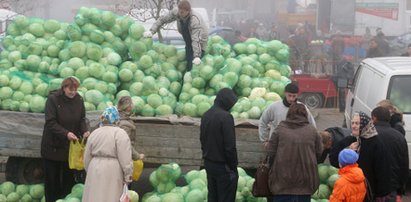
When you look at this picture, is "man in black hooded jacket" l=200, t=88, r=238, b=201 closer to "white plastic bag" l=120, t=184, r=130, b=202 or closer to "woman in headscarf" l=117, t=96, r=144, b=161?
"woman in headscarf" l=117, t=96, r=144, b=161

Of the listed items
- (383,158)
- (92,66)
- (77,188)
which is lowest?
(77,188)

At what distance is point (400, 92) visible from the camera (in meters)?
9.90

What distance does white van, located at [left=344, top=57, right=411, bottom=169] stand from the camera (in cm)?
990

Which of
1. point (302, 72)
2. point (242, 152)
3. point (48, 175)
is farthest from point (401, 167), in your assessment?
point (302, 72)

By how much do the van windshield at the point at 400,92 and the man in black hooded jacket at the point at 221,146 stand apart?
321 cm

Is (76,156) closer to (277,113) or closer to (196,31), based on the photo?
(277,113)

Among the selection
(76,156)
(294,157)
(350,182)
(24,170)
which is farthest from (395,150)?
(24,170)

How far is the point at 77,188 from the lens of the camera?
821 centimetres

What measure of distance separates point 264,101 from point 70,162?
257 centimetres

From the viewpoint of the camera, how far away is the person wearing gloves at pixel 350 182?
671cm

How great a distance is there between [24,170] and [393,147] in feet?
15.1

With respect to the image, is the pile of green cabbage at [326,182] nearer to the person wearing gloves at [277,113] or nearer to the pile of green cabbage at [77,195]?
the person wearing gloves at [277,113]

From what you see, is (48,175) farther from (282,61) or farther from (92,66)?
(282,61)

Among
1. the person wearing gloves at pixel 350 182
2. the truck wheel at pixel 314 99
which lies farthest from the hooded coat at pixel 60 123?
the truck wheel at pixel 314 99
